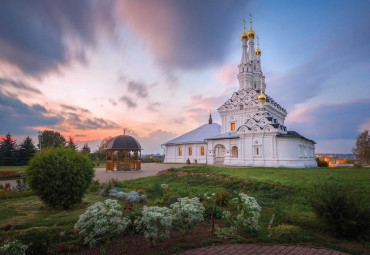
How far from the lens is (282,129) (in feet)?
93.7

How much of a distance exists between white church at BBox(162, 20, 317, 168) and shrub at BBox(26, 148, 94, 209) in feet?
77.7

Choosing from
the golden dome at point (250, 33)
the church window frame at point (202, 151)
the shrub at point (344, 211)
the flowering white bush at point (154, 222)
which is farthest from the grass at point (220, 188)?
the golden dome at point (250, 33)

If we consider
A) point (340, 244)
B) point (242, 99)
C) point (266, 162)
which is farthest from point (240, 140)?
point (340, 244)

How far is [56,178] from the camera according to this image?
8336mm

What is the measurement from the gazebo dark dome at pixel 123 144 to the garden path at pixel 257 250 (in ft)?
71.3

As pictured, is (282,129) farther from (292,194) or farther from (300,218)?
(300,218)

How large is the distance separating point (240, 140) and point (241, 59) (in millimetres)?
15406

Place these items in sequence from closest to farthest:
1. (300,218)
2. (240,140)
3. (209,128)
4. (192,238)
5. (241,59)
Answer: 1. (192,238)
2. (300,218)
3. (240,140)
4. (241,59)
5. (209,128)

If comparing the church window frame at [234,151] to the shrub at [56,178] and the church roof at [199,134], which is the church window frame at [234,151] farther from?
the shrub at [56,178]

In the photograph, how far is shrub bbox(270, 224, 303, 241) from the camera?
17.1 ft

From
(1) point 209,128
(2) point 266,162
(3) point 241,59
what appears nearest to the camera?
(2) point 266,162

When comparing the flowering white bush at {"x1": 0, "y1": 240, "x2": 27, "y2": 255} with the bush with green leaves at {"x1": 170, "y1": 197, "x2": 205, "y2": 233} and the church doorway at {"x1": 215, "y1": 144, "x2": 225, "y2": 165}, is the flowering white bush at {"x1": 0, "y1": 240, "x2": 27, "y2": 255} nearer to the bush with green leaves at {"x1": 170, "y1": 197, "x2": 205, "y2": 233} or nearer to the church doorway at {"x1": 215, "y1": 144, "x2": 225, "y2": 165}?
the bush with green leaves at {"x1": 170, "y1": 197, "x2": 205, "y2": 233}

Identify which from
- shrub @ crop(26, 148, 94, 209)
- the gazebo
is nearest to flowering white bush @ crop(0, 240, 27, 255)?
shrub @ crop(26, 148, 94, 209)

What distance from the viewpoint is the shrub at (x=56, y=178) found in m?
8.28
